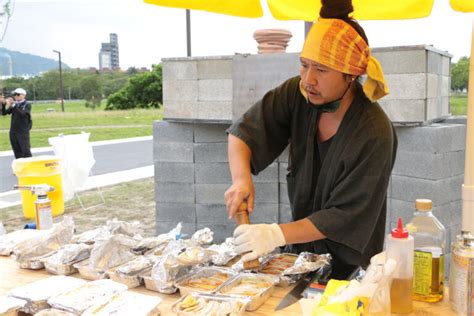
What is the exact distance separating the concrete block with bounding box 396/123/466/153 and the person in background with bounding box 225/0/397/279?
5.87 feet

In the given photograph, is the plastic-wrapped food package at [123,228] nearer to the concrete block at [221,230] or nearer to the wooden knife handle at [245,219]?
the wooden knife handle at [245,219]

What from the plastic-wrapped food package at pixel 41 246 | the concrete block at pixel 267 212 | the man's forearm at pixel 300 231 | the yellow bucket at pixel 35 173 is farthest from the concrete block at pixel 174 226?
the man's forearm at pixel 300 231

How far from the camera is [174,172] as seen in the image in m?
4.43

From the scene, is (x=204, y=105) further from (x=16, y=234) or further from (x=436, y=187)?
(x=16, y=234)

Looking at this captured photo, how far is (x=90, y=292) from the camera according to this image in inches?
54.8

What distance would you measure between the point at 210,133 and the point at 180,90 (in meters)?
0.51

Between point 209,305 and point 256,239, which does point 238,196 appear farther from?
point 209,305

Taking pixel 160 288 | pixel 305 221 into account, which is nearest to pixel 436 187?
pixel 305 221

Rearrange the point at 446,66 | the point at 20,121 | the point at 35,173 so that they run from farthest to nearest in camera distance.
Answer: the point at 20,121
the point at 35,173
the point at 446,66

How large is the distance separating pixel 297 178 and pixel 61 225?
101 centimetres

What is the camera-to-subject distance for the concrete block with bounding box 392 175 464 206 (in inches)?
134

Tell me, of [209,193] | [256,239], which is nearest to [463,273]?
[256,239]

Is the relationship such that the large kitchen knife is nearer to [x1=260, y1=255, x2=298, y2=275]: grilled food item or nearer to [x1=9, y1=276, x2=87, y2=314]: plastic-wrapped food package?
[x1=260, y1=255, x2=298, y2=275]: grilled food item

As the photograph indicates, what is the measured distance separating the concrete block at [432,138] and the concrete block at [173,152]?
1.90 metres
